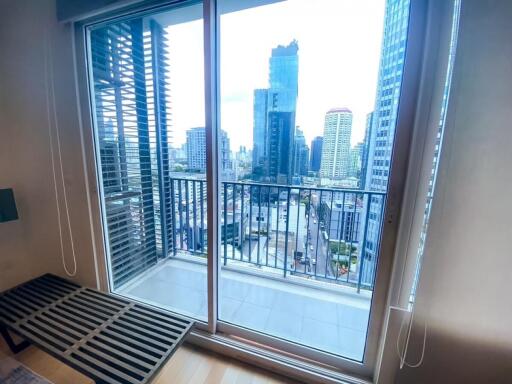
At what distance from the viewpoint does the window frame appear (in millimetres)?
863

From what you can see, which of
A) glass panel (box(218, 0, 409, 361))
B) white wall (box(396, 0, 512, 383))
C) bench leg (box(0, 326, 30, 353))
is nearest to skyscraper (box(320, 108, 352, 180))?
glass panel (box(218, 0, 409, 361))

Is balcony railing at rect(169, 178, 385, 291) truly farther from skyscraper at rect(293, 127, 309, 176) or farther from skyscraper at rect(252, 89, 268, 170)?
skyscraper at rect(252, 89, 268, 170)

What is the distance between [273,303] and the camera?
69.4 inches

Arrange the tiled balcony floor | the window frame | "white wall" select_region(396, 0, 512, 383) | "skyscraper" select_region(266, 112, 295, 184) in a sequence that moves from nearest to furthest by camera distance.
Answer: "white wall" select_region(396, 0, 512, 383)
the window frame
the tiled balcony floor
"skyscraper" select_region(266, 112, 295, 184)

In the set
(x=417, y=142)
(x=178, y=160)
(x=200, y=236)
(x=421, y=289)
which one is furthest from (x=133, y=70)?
(x=421, y=289)

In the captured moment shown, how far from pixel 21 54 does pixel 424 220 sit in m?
2.59

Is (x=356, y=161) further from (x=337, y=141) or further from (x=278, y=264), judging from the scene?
(x=278, y=264)

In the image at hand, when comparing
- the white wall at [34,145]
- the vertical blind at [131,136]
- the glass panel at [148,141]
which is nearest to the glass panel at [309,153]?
the glass panel at [148,141]

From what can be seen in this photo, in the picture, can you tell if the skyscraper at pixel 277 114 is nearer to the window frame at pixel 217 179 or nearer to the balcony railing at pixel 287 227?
the balcony railing at pixel 287 227

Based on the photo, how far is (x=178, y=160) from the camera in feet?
6.32

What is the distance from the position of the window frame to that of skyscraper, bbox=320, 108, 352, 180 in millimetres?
500

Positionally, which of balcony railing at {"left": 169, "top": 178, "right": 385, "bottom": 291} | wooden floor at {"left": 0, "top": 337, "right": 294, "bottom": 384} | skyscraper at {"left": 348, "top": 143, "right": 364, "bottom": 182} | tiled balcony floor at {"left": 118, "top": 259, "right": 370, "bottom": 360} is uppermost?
skyscraper at {"left": 348, "top": 143, "right": 364, "bottom": 182}

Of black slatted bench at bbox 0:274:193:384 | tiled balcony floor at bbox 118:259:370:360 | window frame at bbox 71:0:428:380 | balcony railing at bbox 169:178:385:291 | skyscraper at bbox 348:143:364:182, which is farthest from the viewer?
balcony railing at bbox 169:178:385:291

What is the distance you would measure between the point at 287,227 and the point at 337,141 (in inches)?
39.4
